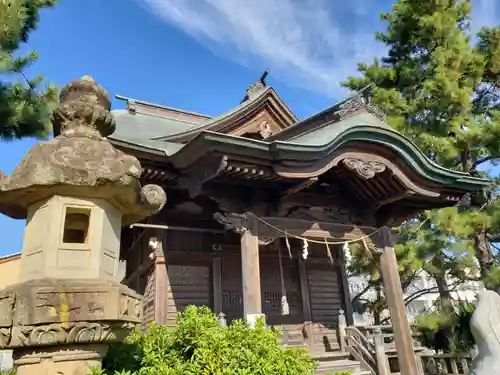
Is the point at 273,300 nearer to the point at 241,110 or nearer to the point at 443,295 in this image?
the point at 241,110

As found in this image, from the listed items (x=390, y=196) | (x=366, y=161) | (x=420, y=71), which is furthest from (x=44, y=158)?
(x=420, y=71)

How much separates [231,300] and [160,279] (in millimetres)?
1698

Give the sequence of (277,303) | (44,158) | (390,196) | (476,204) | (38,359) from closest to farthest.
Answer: (38,359), (44,158), (390,196), (277,303), (476,204)

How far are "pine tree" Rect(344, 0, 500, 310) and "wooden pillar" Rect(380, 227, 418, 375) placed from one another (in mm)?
3540

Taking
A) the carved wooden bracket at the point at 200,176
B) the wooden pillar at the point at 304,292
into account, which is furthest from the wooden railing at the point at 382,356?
the carved wooden bracket at the point at 200,176

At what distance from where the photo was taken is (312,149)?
661 centimetres

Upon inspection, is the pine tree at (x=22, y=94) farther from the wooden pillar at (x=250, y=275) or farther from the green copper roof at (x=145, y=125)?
the wooden pillar at (x=250, y=275)

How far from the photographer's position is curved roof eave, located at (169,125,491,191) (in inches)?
241

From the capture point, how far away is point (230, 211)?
23.7ft

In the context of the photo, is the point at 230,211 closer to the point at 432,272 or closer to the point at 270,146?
the point at 270,146

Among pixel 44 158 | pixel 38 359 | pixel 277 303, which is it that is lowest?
pixel 38 359

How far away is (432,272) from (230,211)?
8598 mm

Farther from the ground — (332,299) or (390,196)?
(390,196)

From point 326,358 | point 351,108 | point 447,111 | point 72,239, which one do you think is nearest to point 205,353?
point 72,239
